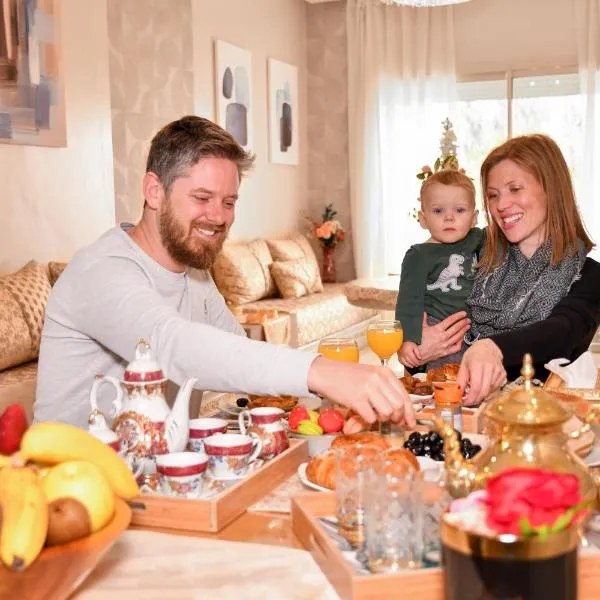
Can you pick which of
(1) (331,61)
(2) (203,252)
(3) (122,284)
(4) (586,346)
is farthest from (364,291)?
(1) (331,61)

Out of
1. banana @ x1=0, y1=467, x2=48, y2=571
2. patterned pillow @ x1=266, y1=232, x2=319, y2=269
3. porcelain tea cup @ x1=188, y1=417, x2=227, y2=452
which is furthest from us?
patterned pillow @ x1=266, y1=232, x2=319, y2=269

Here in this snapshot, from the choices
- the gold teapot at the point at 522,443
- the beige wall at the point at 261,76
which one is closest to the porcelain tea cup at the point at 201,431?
the gold teapot at the point at 522,443

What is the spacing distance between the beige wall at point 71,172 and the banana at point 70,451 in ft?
11.3

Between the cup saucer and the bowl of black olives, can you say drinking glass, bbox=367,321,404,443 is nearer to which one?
the bowl of black olives

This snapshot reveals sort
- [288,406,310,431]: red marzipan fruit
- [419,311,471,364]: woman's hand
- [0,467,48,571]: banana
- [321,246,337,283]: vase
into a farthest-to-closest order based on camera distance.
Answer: [321,246,337,283]: vase < [419,311,471,364]: woman's hand < [288,406,310,431]: red marzipan fruit < [0,467,48,571]: banana

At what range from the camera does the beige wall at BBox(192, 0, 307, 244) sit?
257 inches

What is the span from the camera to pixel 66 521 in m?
1.00

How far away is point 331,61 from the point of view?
841cm

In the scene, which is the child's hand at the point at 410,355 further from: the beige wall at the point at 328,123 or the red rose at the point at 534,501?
the beige wall at the point at 328,123

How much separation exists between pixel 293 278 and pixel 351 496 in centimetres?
588

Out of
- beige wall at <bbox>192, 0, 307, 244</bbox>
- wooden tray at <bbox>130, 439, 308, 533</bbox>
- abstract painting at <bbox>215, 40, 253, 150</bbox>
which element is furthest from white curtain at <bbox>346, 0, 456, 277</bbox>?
wooden tray at <bbox>130, 439, 308, 533</bbox>

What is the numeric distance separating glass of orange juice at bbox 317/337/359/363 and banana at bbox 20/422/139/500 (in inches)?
37.9

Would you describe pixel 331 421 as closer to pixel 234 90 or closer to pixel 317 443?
pixel 317 443

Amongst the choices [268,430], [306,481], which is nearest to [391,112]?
[268,430]
